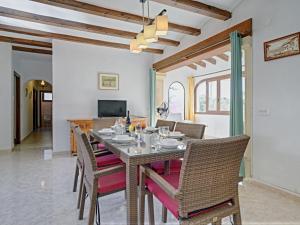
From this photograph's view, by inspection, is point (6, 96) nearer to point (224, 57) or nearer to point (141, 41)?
point (141, 41)

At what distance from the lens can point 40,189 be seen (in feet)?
8.99

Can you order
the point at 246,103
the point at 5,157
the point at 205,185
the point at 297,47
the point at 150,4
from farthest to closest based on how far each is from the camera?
the point at 5,157 < the point at 150,4 < the point at 246,103 < the point at 297,47 < the point at 205,185

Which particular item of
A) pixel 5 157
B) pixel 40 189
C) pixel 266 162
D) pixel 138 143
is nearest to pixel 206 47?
pixel 266 162

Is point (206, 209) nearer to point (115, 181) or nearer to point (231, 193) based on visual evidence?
point (231, 193)

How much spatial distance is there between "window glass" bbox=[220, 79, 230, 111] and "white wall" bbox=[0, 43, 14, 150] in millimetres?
6238

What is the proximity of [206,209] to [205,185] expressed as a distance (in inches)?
7.3

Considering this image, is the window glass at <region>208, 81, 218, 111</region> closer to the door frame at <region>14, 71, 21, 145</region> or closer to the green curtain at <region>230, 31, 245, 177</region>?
the green curtain at <region>230, 31, 245, 177</region>

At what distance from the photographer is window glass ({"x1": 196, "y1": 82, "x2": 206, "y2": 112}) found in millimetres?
7738

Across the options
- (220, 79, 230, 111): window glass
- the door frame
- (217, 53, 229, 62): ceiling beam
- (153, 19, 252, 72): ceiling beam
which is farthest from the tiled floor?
(217, 53, 229, 62): ceiling beam

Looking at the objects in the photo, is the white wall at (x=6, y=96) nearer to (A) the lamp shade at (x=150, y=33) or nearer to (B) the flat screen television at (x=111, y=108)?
(B) the flat screen television at (x=111, y=108)

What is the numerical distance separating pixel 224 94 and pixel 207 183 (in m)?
6.15

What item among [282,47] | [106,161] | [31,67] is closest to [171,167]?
[106,161]

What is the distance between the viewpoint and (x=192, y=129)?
2535mm

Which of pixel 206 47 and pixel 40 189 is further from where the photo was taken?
pixel 206 47
